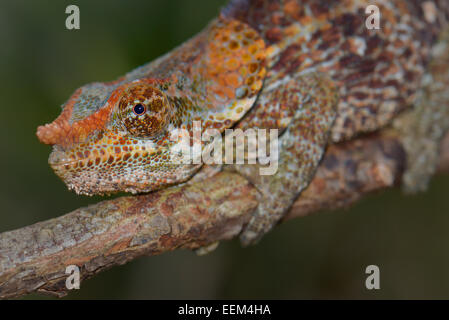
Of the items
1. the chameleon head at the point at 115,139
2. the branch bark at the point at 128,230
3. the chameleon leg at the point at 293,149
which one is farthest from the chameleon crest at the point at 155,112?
the chameleon leg at the point at 293,149

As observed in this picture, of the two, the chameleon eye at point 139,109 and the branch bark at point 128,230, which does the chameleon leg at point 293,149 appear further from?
the chameleon eye at point 139,109

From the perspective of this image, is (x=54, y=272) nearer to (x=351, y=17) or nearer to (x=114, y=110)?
(x=114, y=110)

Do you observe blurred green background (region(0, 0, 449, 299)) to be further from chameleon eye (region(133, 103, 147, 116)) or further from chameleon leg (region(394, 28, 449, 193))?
chameleon leg (region(394, 28, 449, 193))

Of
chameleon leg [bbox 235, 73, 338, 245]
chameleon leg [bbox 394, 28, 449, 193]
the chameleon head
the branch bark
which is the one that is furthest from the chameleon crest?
chameleon leg [bbox 394, 28, 449, 193]

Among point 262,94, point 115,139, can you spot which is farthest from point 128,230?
point 262,94

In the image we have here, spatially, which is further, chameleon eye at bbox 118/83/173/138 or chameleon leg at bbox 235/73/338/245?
chameleon leg at bbox 235/73/338/245

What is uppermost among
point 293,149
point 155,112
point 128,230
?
point 155,112

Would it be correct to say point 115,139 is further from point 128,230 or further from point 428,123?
point 428,123
